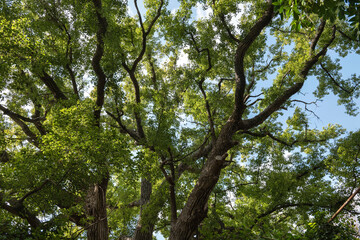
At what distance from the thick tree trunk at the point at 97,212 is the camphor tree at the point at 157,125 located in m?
0.03

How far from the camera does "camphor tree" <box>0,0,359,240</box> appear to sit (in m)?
5.54

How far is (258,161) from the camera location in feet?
32.4

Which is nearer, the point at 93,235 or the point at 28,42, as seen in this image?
the point at 28,42

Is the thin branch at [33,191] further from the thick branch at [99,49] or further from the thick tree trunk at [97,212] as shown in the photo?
the thick branch at [99,49]

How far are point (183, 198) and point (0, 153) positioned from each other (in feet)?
19.9

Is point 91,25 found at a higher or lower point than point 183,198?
higher

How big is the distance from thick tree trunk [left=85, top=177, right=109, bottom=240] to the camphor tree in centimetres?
3

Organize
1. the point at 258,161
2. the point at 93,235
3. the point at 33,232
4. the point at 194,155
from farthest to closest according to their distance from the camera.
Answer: the point at 258,161 < the point at 194,155 < the point at 93,235 < the point at 33,232

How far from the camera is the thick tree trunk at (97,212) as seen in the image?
23.3 ft

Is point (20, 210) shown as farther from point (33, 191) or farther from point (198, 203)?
point (198, 203)

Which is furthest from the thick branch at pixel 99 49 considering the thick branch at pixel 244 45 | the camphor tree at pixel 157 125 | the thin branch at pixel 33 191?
the thick branch at pixel 244 45

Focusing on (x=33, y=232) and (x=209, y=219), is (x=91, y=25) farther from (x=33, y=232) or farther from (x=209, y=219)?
(x=209, y=219)

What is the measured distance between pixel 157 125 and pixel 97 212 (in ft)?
10.6

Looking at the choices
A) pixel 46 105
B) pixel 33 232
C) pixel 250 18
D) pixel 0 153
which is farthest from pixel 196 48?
pixel 0 153
